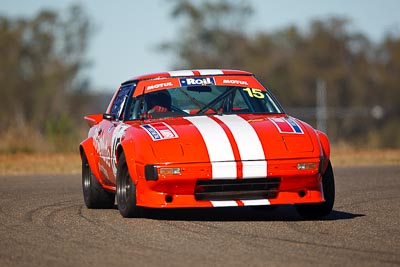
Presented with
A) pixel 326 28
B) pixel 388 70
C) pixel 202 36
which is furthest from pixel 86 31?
pixel 388 70

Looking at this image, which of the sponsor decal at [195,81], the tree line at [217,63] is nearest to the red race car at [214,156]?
the sponsor decal at [195,81]

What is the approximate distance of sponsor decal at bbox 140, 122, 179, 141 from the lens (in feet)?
30.5

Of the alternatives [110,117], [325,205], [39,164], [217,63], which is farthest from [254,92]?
[217,63]

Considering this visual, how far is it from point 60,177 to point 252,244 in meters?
10.0

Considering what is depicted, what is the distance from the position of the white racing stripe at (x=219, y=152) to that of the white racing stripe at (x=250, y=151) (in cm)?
10

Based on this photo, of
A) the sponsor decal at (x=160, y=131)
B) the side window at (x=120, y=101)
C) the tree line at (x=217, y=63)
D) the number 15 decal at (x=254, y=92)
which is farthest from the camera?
the tree line at (x=217, y=63)

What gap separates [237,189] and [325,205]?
3.26 ft

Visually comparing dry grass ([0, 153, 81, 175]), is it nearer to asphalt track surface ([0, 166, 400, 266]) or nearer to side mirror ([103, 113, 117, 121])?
asphalt track surface ([0, 166, 400, 266])

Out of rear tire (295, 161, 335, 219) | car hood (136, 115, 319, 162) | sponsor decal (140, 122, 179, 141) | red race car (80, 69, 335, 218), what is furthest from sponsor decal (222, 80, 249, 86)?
rear tire (295, 161, 335, 219)

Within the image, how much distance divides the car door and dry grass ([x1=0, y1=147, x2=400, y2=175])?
7.82m

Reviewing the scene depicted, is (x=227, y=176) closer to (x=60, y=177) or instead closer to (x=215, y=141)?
(x=215, y=141)

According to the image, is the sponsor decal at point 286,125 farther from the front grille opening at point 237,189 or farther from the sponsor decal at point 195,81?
the sponsor decal at point 195,81

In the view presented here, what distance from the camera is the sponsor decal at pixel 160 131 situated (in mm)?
9281

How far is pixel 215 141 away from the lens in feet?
30.0
